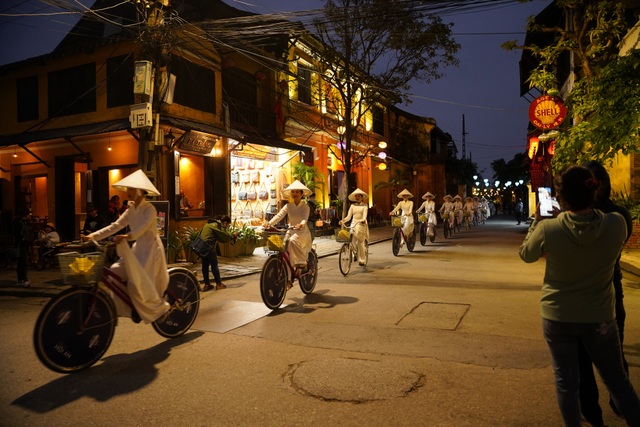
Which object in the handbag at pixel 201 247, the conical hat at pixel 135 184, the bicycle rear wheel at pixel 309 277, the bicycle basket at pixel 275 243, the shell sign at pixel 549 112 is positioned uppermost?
the shell sign at pixel 549 112

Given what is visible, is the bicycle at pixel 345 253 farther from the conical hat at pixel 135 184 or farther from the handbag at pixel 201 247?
the conical hat at pixel 135 184

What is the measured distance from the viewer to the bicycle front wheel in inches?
418

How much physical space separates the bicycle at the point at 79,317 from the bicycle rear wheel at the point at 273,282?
2282 mm

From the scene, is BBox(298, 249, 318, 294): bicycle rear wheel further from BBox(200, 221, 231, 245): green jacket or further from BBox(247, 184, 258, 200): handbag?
BBox(247, 184, 258, 200): handbag

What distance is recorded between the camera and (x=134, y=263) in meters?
5.16

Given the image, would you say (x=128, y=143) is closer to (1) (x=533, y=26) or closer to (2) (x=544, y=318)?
(1) (x=533, y=26)

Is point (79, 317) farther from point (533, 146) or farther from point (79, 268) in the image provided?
point (533, 146)

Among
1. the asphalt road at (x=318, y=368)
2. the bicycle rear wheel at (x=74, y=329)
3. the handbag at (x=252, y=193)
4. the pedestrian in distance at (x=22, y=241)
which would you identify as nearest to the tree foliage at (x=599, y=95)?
the asphalt road at (x=318, y=368)

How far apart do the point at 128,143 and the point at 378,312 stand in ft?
34.3


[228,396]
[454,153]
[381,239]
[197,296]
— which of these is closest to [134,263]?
[197,296]

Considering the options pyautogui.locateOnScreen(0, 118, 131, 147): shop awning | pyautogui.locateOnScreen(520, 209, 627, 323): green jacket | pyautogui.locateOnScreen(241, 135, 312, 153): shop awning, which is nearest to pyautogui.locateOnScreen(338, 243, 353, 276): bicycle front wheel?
pyautogui.locateOnScreen(241, 135, 312, 153): shop awning

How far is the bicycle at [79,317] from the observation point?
15.1 ft

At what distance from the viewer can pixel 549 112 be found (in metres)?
14.9

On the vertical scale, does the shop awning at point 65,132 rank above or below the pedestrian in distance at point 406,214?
above
